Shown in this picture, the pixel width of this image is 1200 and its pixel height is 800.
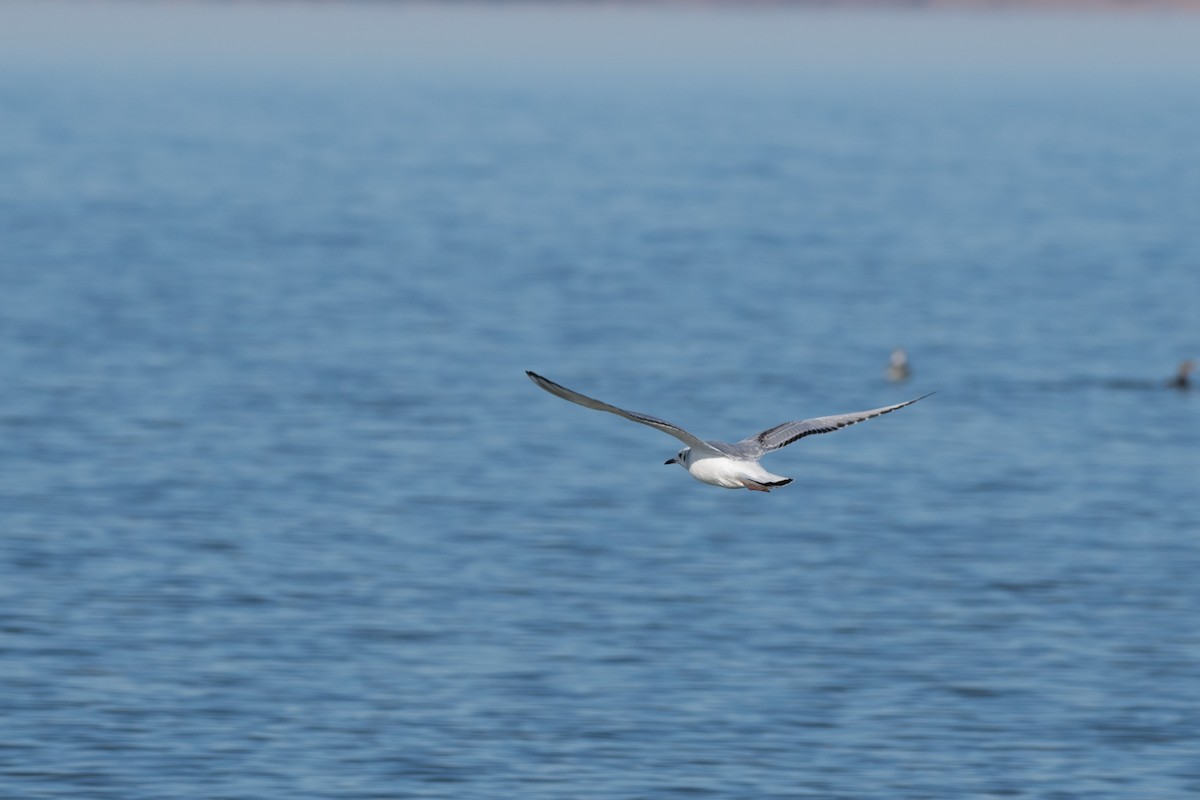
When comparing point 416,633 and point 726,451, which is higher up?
point 726,451

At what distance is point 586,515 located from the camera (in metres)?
26.8

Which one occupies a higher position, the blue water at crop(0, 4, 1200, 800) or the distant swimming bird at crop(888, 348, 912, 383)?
the distant swimming bird at crop(888, 348, 912, 383)

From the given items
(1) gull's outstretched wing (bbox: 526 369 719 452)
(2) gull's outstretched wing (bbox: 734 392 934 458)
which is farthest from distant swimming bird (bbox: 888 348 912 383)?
(1) gull's outstretched wing (bbox: 526 369 719 452)

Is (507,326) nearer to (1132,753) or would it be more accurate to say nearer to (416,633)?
(416,633)

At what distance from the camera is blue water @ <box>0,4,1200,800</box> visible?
62.4ft

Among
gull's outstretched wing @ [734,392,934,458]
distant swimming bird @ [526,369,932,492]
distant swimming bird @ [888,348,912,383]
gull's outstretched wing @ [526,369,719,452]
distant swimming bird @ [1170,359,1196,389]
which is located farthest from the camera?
distant swimming bird @ [888,348,912,383]

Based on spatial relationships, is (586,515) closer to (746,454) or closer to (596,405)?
(746,454)

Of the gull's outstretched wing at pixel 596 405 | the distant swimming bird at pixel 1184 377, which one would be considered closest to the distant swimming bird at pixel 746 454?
the gull's outstretched wing at pixel 596 405

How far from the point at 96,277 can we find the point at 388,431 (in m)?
19.3

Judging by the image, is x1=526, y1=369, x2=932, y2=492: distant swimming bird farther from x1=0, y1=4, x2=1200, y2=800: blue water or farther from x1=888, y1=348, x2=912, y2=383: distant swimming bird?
x1=888, y1=348, x2=912, y2=383: distant swimming bird

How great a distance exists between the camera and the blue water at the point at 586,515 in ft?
62.4

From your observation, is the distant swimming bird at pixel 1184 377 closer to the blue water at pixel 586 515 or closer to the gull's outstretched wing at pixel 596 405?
the blue water at pixel 586 515

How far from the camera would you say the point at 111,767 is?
18.0 metres

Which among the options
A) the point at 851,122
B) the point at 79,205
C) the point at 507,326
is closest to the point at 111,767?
the point at 507,326
